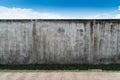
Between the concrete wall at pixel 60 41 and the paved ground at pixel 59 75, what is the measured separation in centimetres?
180

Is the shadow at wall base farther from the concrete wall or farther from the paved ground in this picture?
the paved ground

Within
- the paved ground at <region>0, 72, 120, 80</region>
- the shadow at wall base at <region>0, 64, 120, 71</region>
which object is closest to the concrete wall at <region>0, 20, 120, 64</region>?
the shadow at wall base at <region>0, 64, 120, 71</region>

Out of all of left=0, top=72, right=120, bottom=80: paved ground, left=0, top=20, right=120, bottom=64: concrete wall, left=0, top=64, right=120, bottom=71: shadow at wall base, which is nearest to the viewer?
left=0, top=72, right=120, bottom=80: paved ground

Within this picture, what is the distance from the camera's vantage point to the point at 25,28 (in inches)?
501

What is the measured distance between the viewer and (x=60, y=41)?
41.5ft

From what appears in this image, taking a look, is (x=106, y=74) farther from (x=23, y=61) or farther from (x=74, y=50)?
(x=23, y=61)

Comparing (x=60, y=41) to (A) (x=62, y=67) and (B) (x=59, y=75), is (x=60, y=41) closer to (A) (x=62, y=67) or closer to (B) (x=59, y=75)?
(A) (x=62, y=67)

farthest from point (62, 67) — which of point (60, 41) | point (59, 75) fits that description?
point (59, 75)

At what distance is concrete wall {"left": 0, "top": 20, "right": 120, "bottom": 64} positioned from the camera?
41.4ft

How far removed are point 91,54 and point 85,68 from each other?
0.95 metres

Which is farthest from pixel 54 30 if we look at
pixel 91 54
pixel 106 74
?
pixel 106 74

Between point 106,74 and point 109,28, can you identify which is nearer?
point 106,74

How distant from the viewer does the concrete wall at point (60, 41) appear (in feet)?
41.4

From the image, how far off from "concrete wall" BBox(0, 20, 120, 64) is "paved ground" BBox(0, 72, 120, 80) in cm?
180
